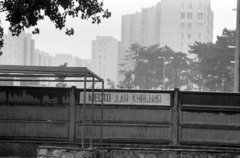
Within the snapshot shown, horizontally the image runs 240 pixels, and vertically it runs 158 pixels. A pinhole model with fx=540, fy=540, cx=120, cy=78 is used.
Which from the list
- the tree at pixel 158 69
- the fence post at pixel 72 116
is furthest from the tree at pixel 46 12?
the tree at pixel 158 69

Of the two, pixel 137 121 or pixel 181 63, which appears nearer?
pixel 137 121

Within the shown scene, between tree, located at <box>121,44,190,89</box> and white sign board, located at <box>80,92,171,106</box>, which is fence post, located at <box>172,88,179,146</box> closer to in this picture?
white sign board, located at <box>80,92,171,106</box>

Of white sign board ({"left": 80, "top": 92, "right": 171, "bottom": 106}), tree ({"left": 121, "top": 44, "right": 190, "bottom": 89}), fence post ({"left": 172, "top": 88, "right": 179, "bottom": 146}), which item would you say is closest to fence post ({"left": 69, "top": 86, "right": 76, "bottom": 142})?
white sign board ({"left": 80, "top": 92, "right": 171, "bottom": 106})

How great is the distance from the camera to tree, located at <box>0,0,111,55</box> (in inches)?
576

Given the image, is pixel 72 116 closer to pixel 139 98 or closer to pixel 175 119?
pixel 139 98

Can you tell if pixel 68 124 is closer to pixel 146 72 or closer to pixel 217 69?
pixel 217 69

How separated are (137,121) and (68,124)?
180cm

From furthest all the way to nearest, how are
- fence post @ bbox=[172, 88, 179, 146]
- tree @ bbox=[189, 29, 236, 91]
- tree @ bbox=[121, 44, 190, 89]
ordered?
tree @ bbox=[121, 44, 190, 89] → tree @ bbox=[189, 29, 236, 91] → fence post @ bbox=[172, 88, 179, 146]

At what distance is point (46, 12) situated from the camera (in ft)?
51.2

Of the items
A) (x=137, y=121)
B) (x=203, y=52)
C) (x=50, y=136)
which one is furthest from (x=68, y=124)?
(x=203, y=52)

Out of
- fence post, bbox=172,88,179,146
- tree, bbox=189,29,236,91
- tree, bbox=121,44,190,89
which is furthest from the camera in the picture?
tree, bbox=121,44,190,89

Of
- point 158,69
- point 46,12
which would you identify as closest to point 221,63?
point 158,69

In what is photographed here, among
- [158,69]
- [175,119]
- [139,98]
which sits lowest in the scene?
[175,119]

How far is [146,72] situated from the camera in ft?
374
